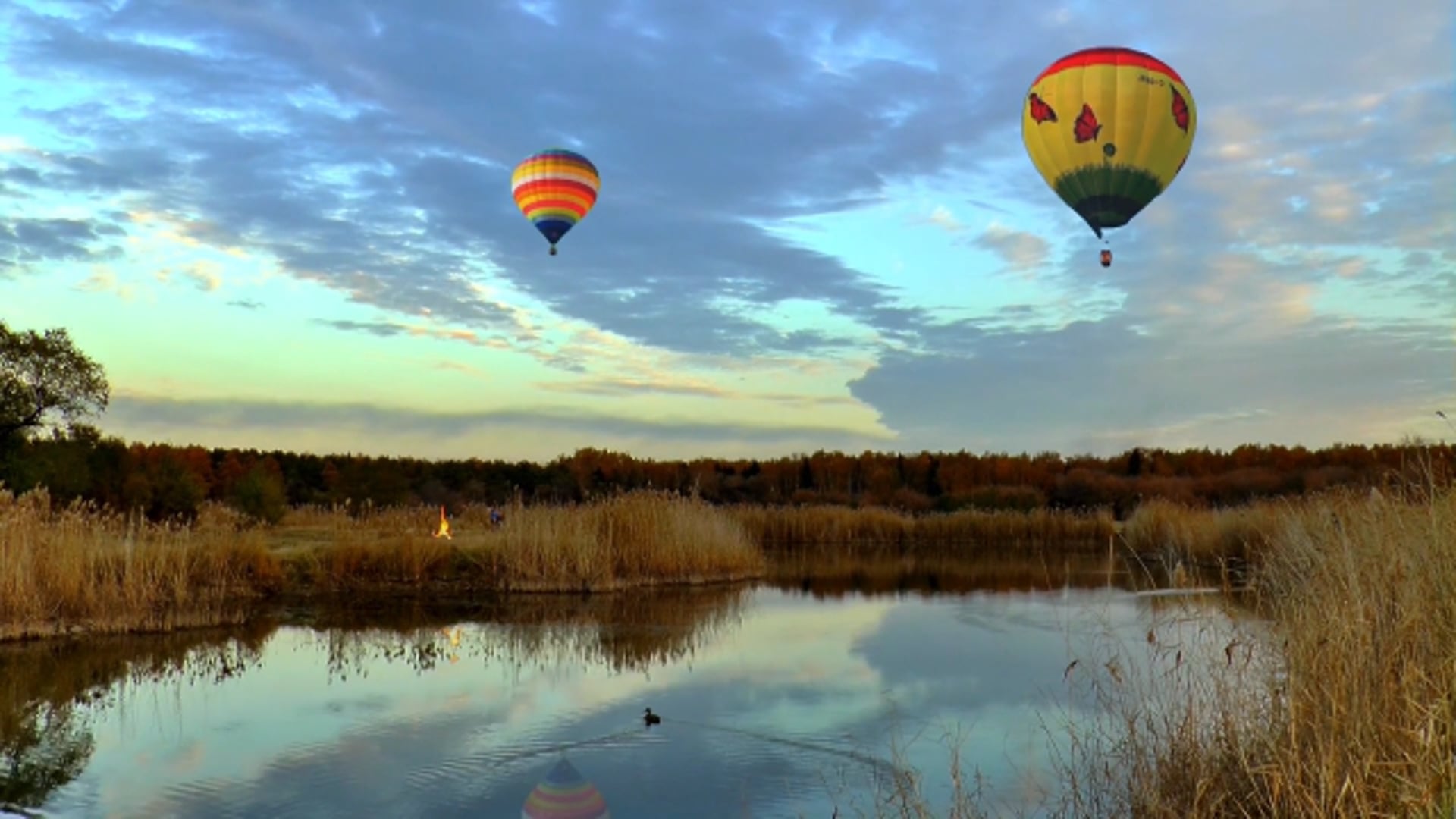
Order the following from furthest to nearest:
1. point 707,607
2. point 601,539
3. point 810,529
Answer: point 810,529, point 601,539, point 707,607

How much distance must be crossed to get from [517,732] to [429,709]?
0.99 meters

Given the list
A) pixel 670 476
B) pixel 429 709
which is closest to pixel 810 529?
pixel 429 709

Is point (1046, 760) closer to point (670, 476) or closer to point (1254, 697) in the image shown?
point (1254, 697)

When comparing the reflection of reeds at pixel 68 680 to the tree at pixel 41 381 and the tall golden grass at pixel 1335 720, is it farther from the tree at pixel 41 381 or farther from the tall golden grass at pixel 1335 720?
the tree at pixel 41 381

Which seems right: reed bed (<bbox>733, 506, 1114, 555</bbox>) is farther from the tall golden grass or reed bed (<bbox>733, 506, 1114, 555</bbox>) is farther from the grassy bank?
the tall golden grass

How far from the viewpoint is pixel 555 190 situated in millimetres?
20531

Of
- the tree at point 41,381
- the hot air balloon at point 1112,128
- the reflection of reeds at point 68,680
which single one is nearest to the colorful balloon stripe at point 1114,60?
the hot air balloon at point 1112,128

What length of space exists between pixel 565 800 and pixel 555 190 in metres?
16.3

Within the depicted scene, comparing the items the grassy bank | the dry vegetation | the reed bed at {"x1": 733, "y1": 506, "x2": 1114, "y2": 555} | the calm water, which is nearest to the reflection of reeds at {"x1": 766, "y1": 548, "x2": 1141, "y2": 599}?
the dry vegetation

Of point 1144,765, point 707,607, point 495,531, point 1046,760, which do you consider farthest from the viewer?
point 495,531

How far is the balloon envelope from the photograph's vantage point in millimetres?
12914

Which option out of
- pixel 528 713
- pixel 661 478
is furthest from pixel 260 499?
pixel 661 478

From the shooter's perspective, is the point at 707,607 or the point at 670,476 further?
the point at 670,476

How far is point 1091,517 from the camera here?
1091 inches
